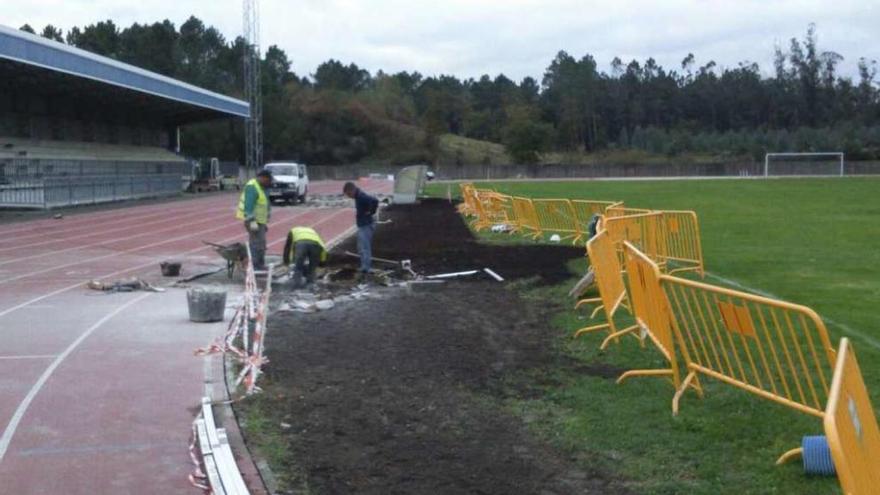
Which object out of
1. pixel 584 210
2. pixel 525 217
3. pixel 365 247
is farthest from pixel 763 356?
pixel 525 217

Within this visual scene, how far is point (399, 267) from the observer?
2070 centimetres

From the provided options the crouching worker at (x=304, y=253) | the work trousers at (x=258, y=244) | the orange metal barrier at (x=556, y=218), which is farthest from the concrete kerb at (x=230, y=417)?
the orange metal barrier at (x=556, y=218)

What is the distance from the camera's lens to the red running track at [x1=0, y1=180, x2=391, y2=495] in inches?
308

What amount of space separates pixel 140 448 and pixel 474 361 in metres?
4.00

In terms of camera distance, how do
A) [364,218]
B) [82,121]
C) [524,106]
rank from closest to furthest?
[364,218] < [82,121] < [524,106]

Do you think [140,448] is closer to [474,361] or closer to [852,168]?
[474,361]

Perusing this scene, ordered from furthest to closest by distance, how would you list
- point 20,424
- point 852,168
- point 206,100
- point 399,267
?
1. point 852,168
2. point 206,100
3. point 399,267
4. point 20,424

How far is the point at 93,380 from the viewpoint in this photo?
10789mm

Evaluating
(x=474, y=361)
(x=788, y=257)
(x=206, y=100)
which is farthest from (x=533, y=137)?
(x=474, y=361)

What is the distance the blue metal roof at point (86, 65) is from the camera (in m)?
41.0

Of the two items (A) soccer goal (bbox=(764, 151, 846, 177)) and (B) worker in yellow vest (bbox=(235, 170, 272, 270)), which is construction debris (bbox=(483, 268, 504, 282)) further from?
(A) soccer goal (bbox=(764, 151, 846, 177))

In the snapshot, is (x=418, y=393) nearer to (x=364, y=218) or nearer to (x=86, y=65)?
(x=364, y=218)

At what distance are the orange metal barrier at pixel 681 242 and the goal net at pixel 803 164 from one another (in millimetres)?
87868

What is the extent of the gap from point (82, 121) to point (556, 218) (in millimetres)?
43869
